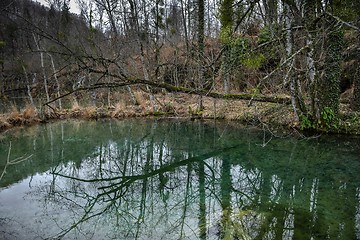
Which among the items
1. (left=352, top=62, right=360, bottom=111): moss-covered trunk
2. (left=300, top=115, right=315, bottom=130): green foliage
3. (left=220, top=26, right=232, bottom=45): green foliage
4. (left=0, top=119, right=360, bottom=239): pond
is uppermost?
(left=220, top=26, right=232, bottom=45): green foliage

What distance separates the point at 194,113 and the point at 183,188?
7.35m

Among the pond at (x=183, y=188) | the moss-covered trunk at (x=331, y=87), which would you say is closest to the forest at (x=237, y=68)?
the moss-covered trunk at (x=331, y=87)

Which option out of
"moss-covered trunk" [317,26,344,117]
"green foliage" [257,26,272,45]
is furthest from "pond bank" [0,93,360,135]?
"green foliage" [257,26,272,45]

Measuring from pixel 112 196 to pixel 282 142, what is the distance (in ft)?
17.0

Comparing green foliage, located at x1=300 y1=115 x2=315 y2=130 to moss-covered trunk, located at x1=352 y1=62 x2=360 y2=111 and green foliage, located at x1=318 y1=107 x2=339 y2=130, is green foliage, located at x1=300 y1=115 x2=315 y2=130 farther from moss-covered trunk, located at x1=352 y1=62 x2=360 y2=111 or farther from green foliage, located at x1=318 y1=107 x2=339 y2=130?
moss-covered trunk, located at x1=352 y1=62 x2=360 y2=111

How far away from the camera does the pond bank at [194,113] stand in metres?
9.31

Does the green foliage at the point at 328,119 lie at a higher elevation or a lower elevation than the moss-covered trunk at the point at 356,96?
lower

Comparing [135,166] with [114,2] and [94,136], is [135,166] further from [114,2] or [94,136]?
[114,2]

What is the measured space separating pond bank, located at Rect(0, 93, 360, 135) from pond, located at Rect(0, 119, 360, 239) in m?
0.86

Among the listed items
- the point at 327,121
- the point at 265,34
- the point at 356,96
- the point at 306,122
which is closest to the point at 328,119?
the point at 327,121

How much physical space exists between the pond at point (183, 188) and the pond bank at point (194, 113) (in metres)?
0.86

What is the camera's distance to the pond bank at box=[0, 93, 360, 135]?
9309 millimetres

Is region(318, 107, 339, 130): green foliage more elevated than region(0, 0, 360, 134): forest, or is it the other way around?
region(0, 0, 360, 134): forest

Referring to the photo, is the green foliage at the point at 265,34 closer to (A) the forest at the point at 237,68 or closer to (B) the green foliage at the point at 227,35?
(A) the forest at the point at 237,68
